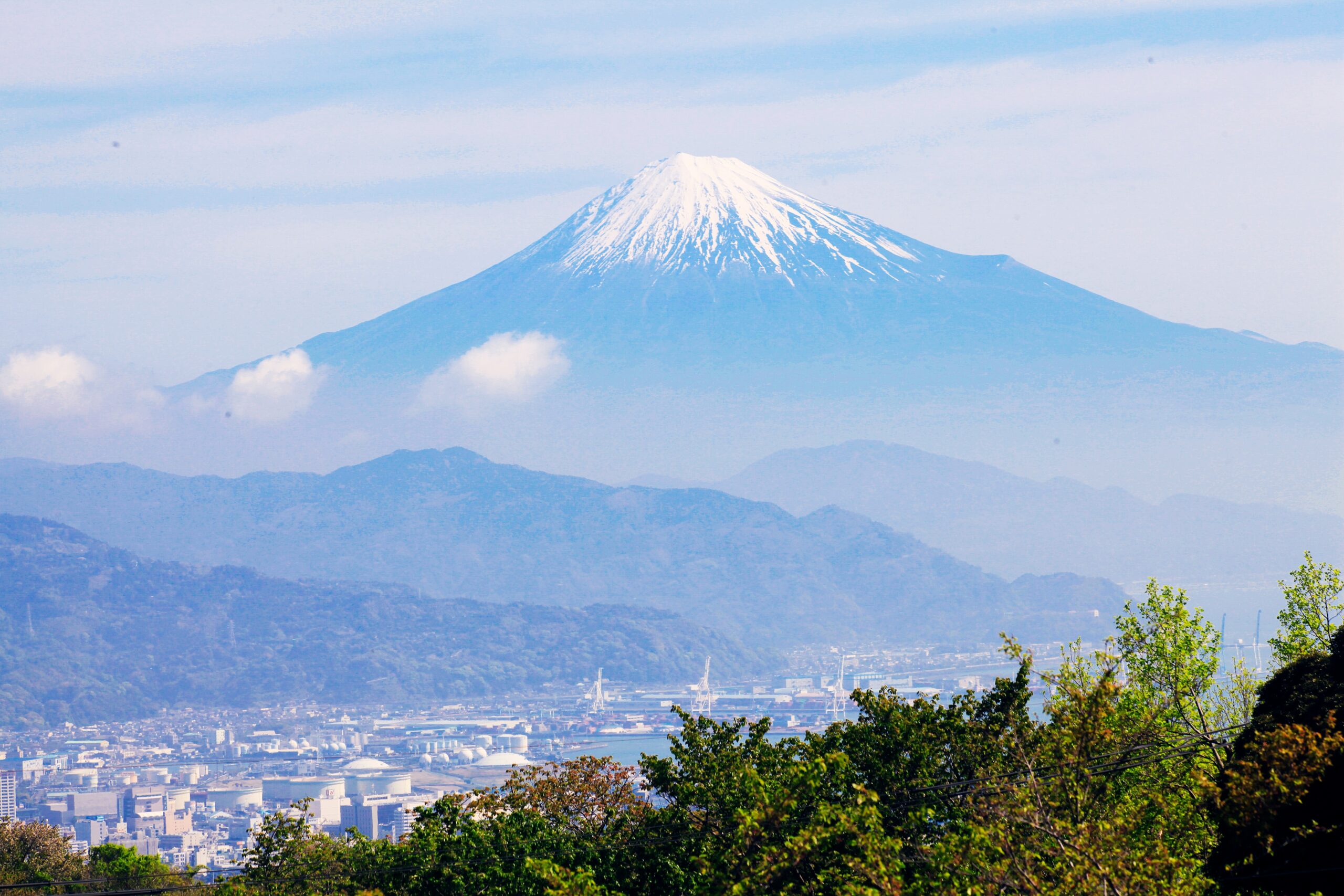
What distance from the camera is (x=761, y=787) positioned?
26156mm

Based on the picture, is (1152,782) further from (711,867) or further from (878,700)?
(711,867)

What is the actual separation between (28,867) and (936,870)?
34477mm

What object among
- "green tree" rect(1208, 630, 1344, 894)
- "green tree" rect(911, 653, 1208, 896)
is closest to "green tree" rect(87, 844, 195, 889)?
"green tree" rect(911, 653, 1208, 896)

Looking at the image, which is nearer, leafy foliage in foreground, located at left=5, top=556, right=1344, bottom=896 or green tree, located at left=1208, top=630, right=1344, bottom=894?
leafy foliage in foreground, located at left=5, top=556, right=1344, bottom=896

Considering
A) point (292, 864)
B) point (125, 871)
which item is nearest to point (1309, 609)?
point (292, 864)

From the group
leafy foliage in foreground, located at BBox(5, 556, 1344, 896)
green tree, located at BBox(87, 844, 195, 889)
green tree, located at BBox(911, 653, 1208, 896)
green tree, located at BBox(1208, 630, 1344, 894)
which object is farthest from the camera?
green tree, located at BBox(87, 844, 195, 889)

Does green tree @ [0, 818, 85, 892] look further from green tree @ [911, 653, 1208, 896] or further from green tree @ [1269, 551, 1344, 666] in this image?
green tree @ [1269, 551, 1344, 666]

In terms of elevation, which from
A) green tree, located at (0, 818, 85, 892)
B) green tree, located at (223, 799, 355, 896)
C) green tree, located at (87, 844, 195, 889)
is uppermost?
green tree, located at (223, 799, 355, 896)

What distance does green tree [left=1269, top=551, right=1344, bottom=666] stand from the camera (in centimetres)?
3425

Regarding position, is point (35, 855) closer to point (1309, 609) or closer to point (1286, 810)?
point (1309, 609)

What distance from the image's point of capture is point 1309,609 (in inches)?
1387

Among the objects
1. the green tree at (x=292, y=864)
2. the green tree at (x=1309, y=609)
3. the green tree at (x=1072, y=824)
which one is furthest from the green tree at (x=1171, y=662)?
the green tree at (x=292, y=864)

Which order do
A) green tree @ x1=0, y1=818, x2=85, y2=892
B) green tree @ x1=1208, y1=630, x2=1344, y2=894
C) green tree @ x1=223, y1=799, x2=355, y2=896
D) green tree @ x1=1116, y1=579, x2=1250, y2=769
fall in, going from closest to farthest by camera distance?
1. green tree @ x1=1208, y1=630, x2=1344, y2=894
2. green tree @ x1=1116, y1=579, x2=1250, y2=769
3. green tree @ x1=223, y1=799, x2=355, y2=896
4. green tree @ x1=0, y1=818, x2=85, y2=892

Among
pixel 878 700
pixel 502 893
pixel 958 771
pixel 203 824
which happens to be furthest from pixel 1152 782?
pixel 203 824
